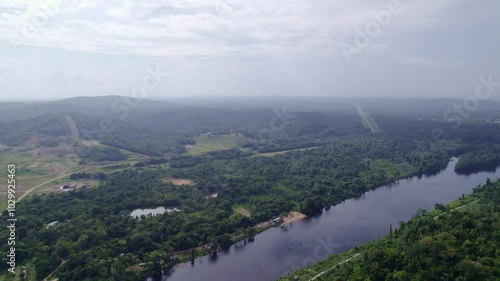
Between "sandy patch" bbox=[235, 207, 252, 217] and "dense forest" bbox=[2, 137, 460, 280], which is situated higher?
"dense forest" bbox=[2, 137, 460, 280]

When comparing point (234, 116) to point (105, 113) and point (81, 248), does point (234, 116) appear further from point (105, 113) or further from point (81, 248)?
point (81, 248)

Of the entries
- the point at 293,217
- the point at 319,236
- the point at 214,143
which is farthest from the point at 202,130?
the point at 319,236

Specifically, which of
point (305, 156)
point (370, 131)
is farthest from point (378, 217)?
point (370, 131)

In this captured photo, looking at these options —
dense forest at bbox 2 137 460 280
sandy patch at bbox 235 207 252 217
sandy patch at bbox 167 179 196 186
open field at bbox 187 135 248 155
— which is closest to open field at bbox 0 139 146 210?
dense forest at bbox 2 137 460 280

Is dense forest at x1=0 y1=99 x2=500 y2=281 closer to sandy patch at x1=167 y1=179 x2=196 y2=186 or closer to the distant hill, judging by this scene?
sandy patch at x1=167 y1=179 x2=196 y2=186

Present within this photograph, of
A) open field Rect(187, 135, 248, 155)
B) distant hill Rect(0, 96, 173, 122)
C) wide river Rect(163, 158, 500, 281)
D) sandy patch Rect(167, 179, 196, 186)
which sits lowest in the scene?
wide river Rect(163, 158, 500, 281)

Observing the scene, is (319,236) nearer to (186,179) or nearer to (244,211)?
(244,211)

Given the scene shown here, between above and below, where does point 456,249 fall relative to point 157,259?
above
